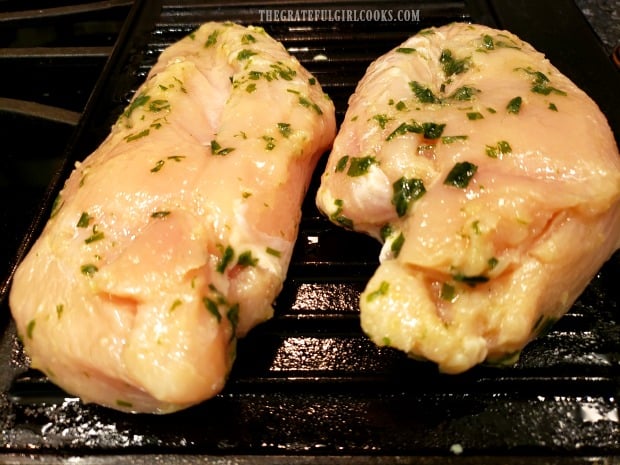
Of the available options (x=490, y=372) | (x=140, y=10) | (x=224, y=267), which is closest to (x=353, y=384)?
(x=490, y=372)

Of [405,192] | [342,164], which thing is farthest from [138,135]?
[405,192]

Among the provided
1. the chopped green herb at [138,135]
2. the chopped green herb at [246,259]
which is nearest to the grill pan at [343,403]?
the chopped green herb at [246,259]

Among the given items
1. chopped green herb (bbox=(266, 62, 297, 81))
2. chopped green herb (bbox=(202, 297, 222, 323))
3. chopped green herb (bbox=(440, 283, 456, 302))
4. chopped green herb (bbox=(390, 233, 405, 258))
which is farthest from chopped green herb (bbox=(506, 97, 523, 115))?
chopped green herb (bbox=(202, 297, 222, 323))

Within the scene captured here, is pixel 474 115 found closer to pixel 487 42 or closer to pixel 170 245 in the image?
pixel 487 42

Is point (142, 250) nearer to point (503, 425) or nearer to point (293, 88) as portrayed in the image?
point (293, 88)

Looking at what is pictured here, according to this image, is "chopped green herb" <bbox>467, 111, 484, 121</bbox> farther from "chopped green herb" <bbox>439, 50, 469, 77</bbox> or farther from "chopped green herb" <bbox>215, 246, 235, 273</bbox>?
"chopped green herb" <bbox>215, 246, 235, 273</bbox>

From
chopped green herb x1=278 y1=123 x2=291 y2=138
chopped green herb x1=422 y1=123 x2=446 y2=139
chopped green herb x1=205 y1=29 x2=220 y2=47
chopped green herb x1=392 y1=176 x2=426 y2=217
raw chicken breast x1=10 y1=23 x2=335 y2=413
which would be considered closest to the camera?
raw chicken breast x1=10 y1=23 x2=335 y2=413

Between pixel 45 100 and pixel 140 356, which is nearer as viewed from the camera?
pixel 140 356
